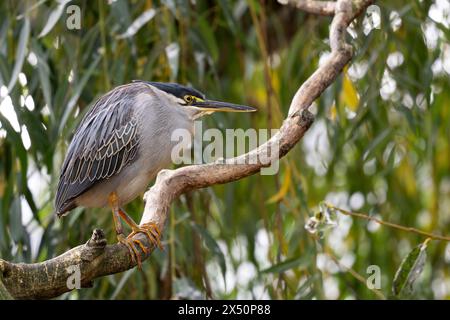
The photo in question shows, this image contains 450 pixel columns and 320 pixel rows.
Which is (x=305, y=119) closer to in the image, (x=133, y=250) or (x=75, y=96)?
(x=133, y=250)

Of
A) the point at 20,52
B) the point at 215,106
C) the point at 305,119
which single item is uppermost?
the point at 20,52

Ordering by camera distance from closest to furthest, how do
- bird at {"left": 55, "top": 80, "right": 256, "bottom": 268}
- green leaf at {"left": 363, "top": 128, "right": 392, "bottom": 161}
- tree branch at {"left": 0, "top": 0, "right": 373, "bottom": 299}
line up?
tree branch at {"left": 0, "top": 0, "right": 373, "bottom": 299} → bird at {"left": 55, "top": 80, "right": 256, "bottom": 268} → green leaf at {"left": 363, "top": 128, "right": 392, "bottom": 161}

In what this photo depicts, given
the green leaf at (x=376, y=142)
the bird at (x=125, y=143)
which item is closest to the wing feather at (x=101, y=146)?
the bird at (x=125, y=143)

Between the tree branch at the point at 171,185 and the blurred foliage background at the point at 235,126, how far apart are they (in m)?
0.42

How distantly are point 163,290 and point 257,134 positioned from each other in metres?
0.74

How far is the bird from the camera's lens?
2.52 metres

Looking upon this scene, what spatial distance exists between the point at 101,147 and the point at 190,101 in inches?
12.1

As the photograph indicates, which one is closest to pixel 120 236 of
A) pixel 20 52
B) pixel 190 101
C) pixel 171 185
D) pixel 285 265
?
pixel 171 185

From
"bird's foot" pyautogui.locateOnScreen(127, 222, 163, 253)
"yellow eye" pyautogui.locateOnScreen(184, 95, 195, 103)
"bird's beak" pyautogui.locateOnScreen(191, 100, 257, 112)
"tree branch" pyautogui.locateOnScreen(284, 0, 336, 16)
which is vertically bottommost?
"bird's foot" pyautogui.locateOnScreen(127, 222, 163, 253)

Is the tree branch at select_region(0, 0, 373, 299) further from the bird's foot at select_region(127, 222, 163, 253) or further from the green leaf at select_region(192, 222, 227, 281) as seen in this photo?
the green leaf at select_region(192, 222, 227, 281)

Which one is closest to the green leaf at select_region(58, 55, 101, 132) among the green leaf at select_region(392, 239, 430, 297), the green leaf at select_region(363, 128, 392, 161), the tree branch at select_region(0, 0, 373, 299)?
the tree branch at select_region(0, 0, 373, 299)

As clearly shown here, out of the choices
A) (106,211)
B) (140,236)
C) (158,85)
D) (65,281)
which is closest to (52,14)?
(158,85)

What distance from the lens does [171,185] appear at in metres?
2.27

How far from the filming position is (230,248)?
3332mm
